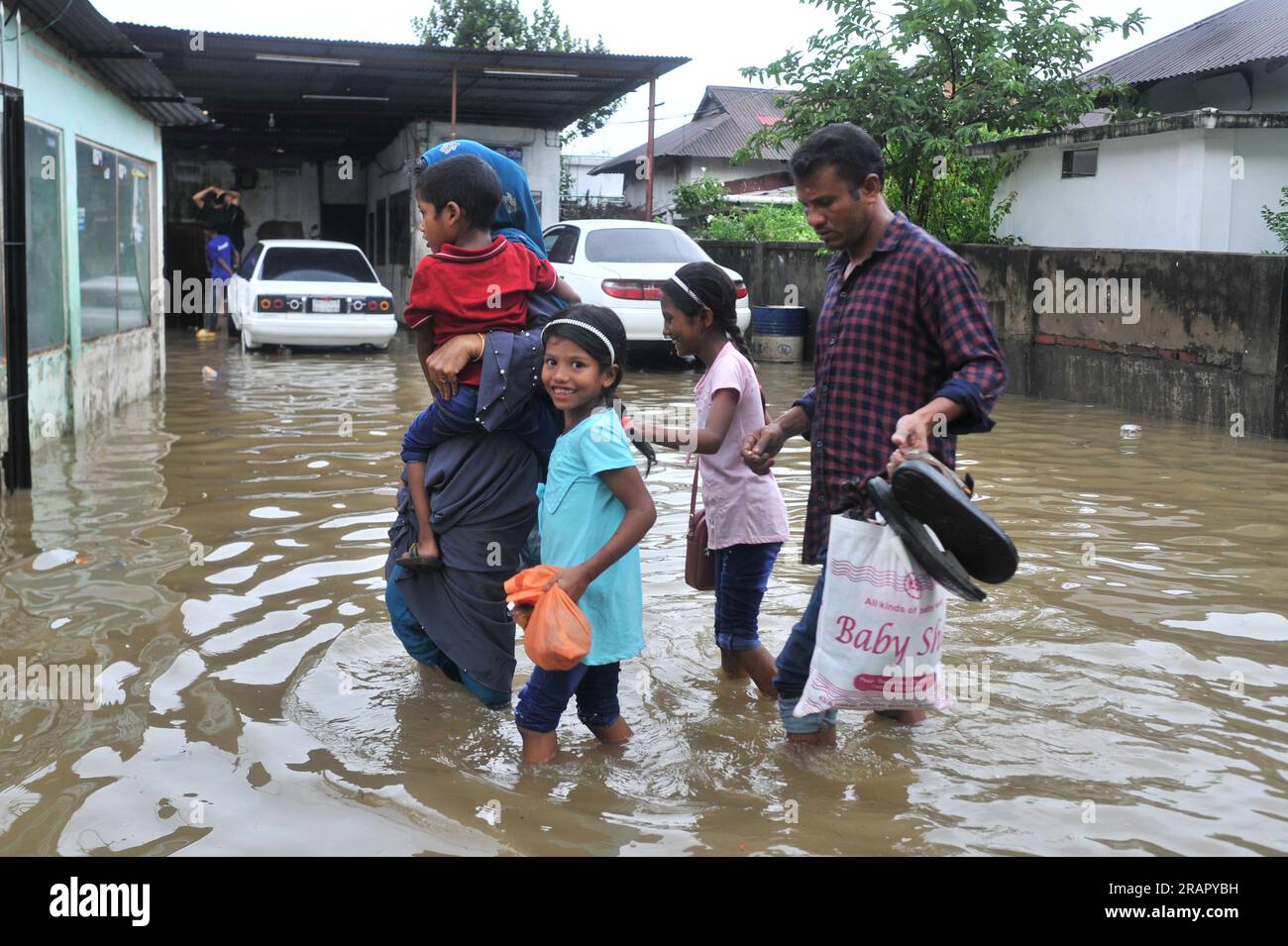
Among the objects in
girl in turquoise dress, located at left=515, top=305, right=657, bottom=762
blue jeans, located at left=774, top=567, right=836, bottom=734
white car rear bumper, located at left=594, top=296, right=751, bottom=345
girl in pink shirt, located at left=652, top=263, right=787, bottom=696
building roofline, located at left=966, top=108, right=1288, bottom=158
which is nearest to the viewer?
girl in turquoise dress, located at left=515, top=305, right=657, bottom=762

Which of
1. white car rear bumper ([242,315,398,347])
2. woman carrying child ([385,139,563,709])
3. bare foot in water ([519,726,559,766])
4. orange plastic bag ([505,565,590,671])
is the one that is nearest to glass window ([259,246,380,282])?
white car rear bumper ([242,315,398,347])

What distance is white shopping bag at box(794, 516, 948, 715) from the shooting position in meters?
3.33

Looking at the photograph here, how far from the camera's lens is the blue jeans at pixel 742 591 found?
4.11 meters

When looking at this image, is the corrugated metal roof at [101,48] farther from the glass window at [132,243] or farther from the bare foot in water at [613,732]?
the bare foot in water at [613,732]

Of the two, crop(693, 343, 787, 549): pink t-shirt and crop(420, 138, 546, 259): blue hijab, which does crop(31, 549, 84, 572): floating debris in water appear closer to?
crop(420, 138, 546, 259): blue hijab

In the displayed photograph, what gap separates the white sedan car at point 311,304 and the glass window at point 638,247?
2889 millimetres

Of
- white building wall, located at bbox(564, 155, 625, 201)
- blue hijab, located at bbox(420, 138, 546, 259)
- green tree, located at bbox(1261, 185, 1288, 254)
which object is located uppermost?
white building wall, located at bbox(564, 155, 625, 201)

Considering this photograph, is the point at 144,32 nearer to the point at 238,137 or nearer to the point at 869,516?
the point at 238,137

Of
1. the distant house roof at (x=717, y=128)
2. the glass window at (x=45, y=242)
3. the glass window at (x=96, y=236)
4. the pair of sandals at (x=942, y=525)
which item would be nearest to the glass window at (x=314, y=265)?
the glass window at (x=96, y=236)

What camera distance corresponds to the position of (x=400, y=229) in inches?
953

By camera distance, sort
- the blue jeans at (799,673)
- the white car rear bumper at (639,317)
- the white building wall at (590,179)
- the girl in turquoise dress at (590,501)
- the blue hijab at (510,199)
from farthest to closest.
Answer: the white building wall at (590,179)
the white car rear bumper at (639,317)
the blue hijab at (510,199)
the blue jeans at (799,673)
the girl in turquoise dress at (590,501)

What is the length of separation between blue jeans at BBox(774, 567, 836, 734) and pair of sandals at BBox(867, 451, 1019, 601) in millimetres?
464

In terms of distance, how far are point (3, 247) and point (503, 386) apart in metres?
4.89

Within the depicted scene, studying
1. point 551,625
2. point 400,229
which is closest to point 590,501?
point 551,625
